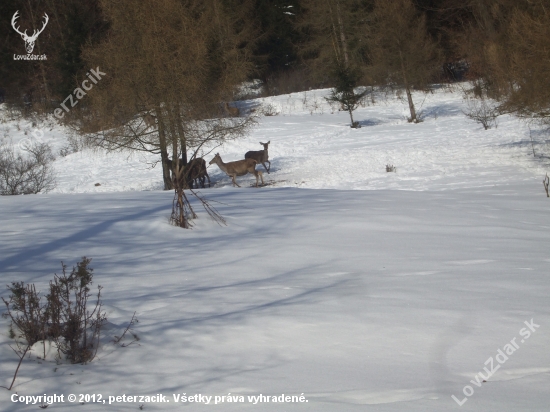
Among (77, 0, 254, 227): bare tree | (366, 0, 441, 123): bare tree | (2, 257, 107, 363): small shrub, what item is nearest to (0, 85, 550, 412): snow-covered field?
(2, 257, 107, 363): small shrub

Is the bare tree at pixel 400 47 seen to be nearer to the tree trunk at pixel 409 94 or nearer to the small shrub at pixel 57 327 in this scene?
the tree trunk at pixel 409 94

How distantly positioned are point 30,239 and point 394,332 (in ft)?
14.9

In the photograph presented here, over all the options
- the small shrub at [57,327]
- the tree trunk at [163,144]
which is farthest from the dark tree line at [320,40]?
the small shrub at [57,327]

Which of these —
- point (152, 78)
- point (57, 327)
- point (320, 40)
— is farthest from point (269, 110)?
point (57, 327)

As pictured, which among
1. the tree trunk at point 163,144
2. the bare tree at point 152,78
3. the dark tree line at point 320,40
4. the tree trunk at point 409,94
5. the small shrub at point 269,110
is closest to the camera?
the bare tree at point 152,78

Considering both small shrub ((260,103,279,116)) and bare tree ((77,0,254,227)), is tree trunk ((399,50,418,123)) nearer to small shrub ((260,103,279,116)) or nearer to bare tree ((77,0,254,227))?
small shrub ((260,103,279,116))

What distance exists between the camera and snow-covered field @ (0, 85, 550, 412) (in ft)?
11.4

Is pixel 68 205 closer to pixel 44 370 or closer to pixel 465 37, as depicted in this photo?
pixel 44 370

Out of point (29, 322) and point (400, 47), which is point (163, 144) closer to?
point (29, 322)

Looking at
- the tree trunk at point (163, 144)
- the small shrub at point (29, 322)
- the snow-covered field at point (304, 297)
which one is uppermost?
the tree trunk at point (163, 144)

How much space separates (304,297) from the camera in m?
5.01

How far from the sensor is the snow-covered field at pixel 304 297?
11.4 feet

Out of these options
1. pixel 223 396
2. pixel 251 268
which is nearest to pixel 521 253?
pixel 251 268

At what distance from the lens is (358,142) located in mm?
28578
